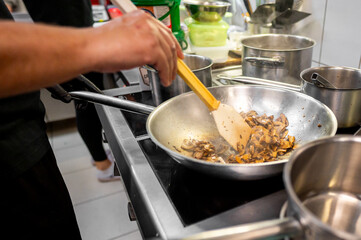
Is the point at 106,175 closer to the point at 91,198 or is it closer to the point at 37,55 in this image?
the point at 91,198

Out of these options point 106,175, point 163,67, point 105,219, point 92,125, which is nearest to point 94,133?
point 92,125

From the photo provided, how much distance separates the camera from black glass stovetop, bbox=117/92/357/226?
0.48 metres

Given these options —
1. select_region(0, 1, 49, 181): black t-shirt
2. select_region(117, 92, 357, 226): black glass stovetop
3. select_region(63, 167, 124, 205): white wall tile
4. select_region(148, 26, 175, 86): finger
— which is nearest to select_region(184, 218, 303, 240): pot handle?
select_region(117, 92, 357, 226): black glass stovetop

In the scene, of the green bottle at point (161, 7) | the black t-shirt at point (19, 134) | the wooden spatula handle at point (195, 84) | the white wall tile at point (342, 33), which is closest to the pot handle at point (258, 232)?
the wooden spatula handle at point (195, 84)

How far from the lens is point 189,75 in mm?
633

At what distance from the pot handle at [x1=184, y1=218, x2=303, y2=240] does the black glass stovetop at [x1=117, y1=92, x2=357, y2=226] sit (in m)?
0.17

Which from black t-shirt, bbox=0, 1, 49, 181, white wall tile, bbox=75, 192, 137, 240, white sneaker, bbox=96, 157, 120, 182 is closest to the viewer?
black t-shirt, bbox=0, 1, 49, 181

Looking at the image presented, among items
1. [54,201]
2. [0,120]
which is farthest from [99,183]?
[0,120]

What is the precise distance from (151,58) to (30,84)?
0.18 m

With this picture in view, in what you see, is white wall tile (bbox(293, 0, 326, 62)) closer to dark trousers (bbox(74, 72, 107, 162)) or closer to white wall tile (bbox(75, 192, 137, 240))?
dark trousers (bbox(74, 72, 107, 162))

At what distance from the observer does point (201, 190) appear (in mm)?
533

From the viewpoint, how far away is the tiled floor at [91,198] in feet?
4.52

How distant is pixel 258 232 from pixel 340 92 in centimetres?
50

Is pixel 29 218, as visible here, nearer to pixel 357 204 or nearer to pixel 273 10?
pixel 357 204
